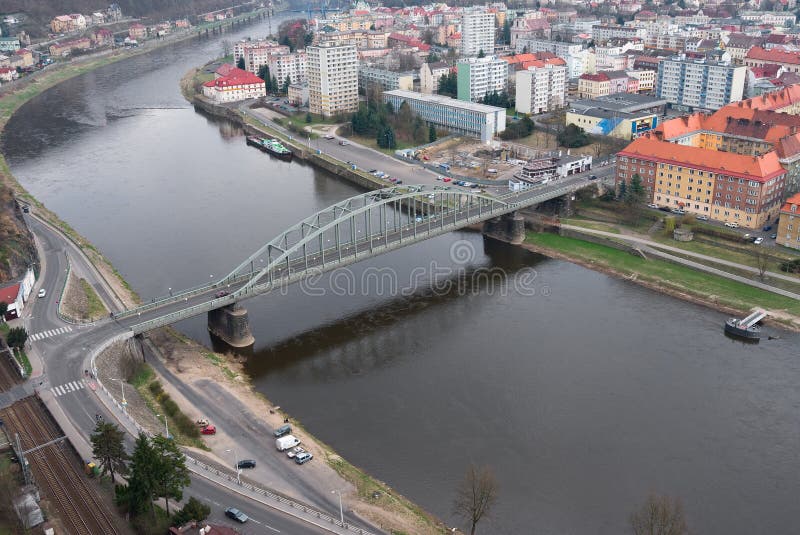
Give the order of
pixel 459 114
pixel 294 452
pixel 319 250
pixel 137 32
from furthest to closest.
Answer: pixel 137 32
pixel 459 114
pixel 319 250
pixel 294 452

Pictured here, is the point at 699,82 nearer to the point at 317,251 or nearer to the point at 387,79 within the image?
the point at 387,79

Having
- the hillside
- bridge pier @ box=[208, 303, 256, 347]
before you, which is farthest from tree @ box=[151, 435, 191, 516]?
the hillside

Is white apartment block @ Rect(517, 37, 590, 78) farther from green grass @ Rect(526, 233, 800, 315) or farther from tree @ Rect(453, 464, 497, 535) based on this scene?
tree @ Rect(453, 464, 497, 535)

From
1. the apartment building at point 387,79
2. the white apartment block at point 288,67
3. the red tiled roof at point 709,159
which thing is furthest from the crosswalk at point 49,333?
the white apartment block at point 288,67

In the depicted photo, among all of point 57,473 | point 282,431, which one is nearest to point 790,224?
point 282,431

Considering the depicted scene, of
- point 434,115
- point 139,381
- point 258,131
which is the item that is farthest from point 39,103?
point 139,381
